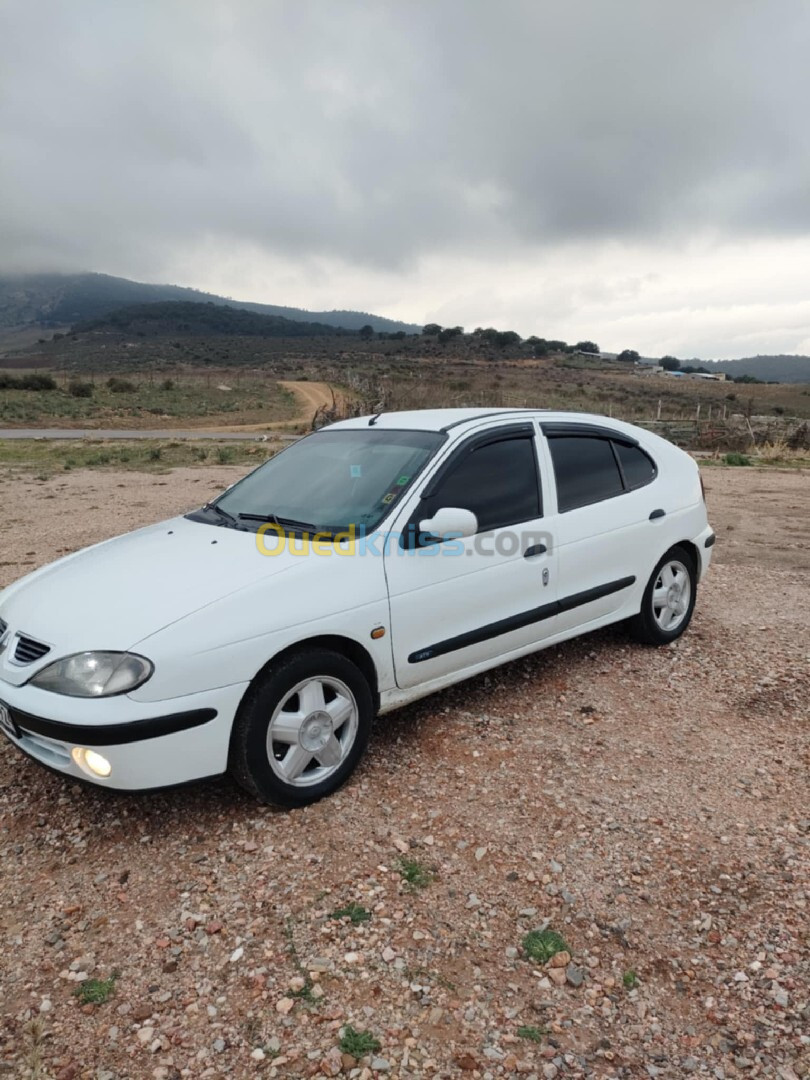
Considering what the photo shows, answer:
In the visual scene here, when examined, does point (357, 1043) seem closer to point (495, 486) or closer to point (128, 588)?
point (128, 588)

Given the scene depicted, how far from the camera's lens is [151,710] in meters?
2.57

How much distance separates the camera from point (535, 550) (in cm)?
380

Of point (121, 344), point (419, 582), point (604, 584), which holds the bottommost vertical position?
point (604, 584)

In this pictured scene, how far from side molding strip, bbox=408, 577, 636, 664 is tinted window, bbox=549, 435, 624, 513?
514 mm

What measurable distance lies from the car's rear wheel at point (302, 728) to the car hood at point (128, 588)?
16.3 inches

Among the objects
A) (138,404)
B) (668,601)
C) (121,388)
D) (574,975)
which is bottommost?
(574,975)

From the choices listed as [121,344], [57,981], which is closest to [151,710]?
[57,981]

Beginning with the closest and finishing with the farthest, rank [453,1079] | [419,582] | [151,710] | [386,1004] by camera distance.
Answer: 1. [453,1079]
2. [386,1004]
3. [151,710]
4. [419,582]

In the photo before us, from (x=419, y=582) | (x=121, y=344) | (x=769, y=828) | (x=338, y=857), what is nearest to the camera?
(x=338, y=857)

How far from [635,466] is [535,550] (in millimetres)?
1272

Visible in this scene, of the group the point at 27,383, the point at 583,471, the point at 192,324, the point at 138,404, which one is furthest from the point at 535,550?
the point at 192,324

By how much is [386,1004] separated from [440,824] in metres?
0.87

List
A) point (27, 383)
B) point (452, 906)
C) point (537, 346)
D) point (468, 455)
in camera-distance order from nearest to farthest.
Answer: point (452, 906) < point (468, 455) < point (27, 383) < point (537, 346)

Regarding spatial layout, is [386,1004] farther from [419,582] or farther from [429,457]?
[429,457]
